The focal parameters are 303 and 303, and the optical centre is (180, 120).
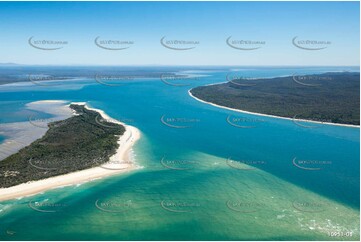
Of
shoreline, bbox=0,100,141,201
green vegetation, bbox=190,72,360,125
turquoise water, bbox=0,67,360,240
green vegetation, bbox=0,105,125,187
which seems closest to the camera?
turquoise water, bbox=0,67,360,240

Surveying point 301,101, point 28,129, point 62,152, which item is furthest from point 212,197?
point 301,101

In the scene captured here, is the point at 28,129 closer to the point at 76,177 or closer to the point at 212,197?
the point at 76,177

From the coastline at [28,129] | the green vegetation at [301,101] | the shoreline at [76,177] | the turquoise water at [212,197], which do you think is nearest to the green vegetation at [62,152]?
the shoreline at [76,177]

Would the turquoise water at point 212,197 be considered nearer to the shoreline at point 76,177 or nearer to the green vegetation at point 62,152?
the shoreline at point 76,177

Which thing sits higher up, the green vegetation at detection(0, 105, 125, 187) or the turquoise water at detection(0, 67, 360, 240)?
the green vegetation at detection(0, 105, 125, 187)

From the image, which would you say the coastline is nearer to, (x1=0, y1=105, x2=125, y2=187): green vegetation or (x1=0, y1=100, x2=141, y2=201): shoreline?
(x1=0, y1=105, x2=125, y2=187): green vegetation

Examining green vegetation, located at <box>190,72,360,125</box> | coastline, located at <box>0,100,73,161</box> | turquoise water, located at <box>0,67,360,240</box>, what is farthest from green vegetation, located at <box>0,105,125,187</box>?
green vegetation, located at <box>190,72,360,125</box>

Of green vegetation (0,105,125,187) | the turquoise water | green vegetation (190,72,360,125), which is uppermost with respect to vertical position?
green vegetation (190,72,360,125)
